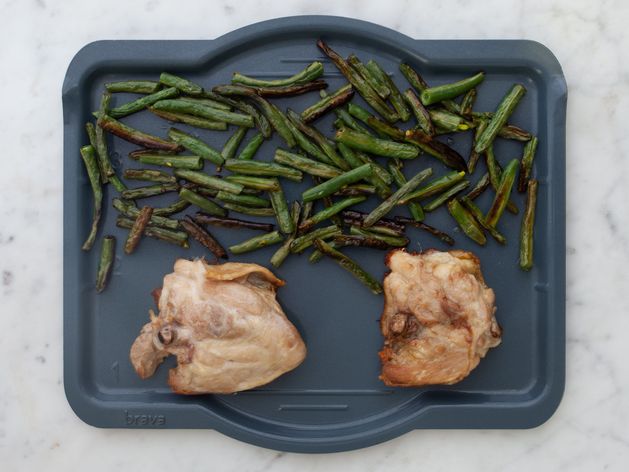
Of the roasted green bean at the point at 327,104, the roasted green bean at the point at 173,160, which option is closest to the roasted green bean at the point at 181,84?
the roasted green bean at the point at 173,160

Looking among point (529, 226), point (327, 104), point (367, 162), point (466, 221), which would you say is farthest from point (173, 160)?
point (529, 226)

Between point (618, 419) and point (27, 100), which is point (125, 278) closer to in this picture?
point (27, 100)

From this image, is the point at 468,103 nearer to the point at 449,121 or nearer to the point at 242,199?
the point at 449,121

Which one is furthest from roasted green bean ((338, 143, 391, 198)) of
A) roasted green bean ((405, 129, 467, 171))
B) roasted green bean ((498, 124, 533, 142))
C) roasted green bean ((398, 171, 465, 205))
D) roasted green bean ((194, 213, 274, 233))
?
roasted green bean ((498, 124, 533, 142))

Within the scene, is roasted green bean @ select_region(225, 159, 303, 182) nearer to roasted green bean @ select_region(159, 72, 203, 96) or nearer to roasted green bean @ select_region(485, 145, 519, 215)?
roasted green bean @ select_region(159, 72, 203, 96)

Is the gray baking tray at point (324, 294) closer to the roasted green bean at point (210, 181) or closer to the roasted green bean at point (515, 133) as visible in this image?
the roasted green bean at point (515, 133)
